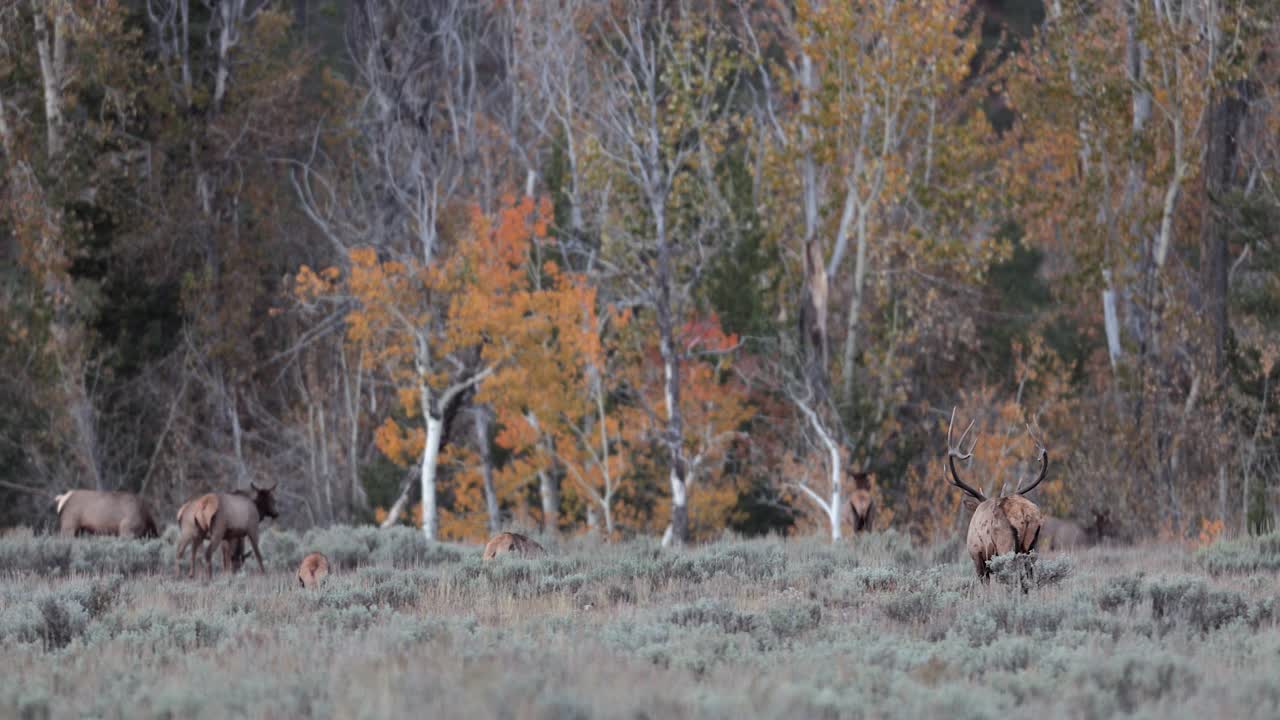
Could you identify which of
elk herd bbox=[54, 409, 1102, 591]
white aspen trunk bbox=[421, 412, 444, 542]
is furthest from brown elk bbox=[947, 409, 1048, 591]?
white aspen trunk bbox=[421, 412, 444, 542]

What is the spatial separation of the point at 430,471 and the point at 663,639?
57.3 ft

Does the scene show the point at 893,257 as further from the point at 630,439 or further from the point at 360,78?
the point at 360,78

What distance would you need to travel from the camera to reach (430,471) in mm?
26234

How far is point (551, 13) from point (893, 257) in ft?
33.1

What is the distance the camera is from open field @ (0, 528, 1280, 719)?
6973 mm

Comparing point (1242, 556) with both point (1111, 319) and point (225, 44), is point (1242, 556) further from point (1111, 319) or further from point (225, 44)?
point (225, 44)

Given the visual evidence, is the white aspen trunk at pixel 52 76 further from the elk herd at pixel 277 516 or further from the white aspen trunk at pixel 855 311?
the white aspen trunk at pixel 855 311

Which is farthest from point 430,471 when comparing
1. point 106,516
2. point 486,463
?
point 106,516

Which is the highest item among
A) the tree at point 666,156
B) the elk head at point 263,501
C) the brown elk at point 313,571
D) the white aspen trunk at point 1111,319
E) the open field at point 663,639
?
the tree at point 666,156

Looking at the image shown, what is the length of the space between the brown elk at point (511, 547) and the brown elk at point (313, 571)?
5.06ft

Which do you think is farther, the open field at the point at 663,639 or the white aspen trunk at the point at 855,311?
the white aspen trunk at the point at 855,311

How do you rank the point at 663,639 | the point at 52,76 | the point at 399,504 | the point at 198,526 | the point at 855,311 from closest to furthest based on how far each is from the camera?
the point at 663,639 < the point at 198,526 < the point at 855,311 < the point at 399,504 < the point at 52,76

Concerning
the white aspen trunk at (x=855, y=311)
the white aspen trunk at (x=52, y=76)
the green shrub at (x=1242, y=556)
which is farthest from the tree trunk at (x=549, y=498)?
the green shrub at (x=1242, y=556)

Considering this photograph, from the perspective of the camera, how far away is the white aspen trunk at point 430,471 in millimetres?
25797
